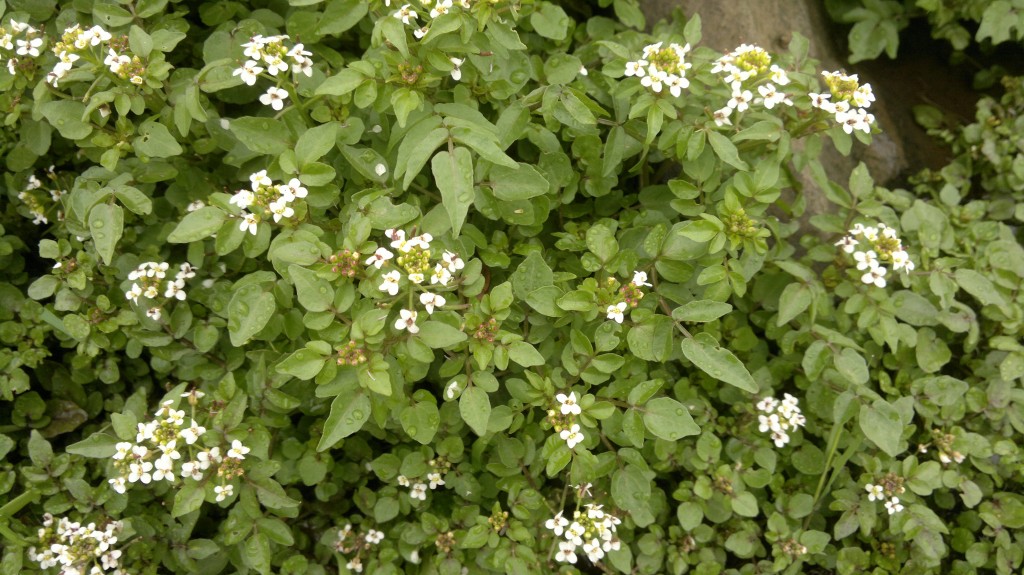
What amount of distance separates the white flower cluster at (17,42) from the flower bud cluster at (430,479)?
2283mm

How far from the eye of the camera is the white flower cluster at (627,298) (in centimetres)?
271

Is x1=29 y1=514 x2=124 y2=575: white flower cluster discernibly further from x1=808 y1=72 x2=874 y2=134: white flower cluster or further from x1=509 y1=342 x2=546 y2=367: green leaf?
x1=808 y1=72 x2=874 y2=134: white flower cluster

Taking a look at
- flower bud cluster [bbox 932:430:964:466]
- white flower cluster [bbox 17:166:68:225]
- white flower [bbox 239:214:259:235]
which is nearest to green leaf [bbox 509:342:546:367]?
white flower [bbox 239:214:259:235]

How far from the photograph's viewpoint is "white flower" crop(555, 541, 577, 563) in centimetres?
294

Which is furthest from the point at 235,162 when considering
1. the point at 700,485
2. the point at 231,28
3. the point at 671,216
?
the point at 700,485

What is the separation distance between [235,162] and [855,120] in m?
2.57

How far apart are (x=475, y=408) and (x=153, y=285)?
1.54 meters

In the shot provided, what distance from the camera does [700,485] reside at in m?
3.17

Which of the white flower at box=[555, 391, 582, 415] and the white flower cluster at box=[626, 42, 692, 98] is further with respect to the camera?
the white flower cluster at box=[626, 42, 692, 98]

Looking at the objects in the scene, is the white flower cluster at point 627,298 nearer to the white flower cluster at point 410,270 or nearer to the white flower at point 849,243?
the white flower cluster at point 410,270

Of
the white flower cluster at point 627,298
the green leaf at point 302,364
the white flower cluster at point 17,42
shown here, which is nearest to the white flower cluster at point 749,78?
the white flower cluster at point 627,298

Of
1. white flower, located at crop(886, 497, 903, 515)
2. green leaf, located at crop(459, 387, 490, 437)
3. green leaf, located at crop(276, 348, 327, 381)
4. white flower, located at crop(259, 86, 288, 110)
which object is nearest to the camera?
green leaf, located at crop(276, 348, 327, 381)

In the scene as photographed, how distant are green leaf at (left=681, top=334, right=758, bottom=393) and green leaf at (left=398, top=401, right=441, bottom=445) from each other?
0.96m

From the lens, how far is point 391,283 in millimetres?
2381
